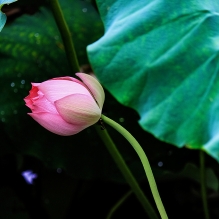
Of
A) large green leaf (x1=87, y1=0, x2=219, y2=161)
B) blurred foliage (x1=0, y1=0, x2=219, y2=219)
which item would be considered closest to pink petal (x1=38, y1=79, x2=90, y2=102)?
large green leaf (x1=87, y1=0, x2=219, y2=161)

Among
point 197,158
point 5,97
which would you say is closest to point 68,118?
point 5,97

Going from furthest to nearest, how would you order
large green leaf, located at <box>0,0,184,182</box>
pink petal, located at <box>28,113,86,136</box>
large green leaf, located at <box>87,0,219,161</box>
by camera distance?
1. large green leaf, located at <box>0,0,184,182</box>
2. large green leaf, located at <box>87,0,219,161</box>
3. pink petal, located at <box>28,113,86,136</box>

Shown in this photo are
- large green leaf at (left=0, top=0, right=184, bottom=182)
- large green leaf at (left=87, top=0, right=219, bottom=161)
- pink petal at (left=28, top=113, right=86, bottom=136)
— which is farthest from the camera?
large green leaf at (left=0, top=0, right=184, bottom=182)

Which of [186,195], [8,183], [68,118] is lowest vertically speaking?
[186,195]

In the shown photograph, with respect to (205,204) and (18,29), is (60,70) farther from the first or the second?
(205,204)

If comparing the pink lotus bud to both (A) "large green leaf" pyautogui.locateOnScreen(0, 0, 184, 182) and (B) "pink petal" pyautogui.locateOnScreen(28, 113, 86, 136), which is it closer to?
(B) "pink petal" pyautogui.locateOnScreen(28, 113, 86, 136)

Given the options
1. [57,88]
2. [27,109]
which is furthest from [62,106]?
[27,109]

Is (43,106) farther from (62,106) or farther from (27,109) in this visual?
(27,109)
